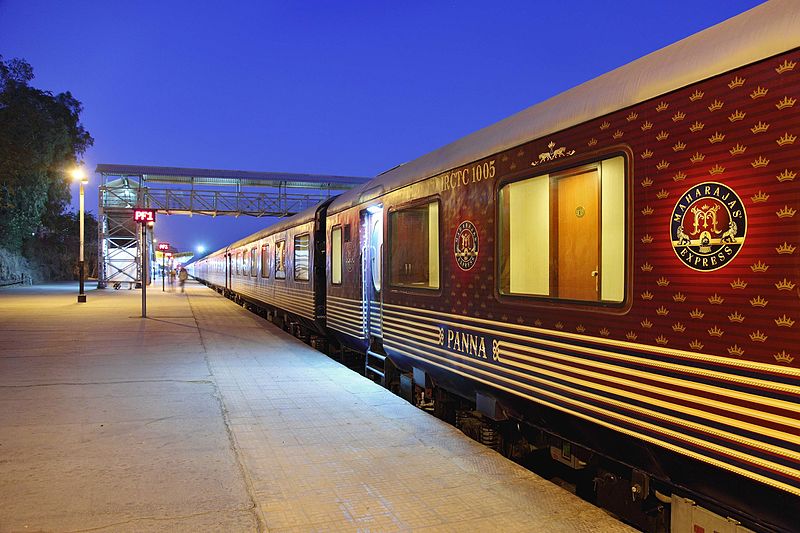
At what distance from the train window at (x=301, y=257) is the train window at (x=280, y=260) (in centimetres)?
146

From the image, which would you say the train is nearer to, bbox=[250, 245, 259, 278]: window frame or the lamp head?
bbox=[250, 245, 259, 278]: window frame

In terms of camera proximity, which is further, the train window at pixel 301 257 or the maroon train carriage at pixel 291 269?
the train window at pixel 301 257

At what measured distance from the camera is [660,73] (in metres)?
3.28

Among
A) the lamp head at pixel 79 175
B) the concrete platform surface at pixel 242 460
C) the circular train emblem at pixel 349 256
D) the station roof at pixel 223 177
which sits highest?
the station roof at pixel 223 177

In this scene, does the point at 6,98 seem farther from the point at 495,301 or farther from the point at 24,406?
the point at 495,301

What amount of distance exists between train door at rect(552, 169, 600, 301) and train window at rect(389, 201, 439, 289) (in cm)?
180

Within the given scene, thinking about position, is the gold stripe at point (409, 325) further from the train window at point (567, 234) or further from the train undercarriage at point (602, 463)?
the train window at point (567, 234)

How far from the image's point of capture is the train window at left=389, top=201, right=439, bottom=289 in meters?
6.14

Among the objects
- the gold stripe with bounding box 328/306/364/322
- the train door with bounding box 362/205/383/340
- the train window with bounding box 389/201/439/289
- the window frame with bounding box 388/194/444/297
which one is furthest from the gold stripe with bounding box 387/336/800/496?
the gold stripe with bounding box 328/306/364/322

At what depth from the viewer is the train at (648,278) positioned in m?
2.62

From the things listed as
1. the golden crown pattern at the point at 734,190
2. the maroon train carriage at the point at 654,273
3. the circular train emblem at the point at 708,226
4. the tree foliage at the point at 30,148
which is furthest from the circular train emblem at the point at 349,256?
the tree foliage at the point at 30,148

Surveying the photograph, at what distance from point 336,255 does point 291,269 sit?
4.00m

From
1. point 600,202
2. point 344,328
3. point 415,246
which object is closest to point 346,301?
point 344,328

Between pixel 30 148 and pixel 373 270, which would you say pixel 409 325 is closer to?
pixel 373 270
